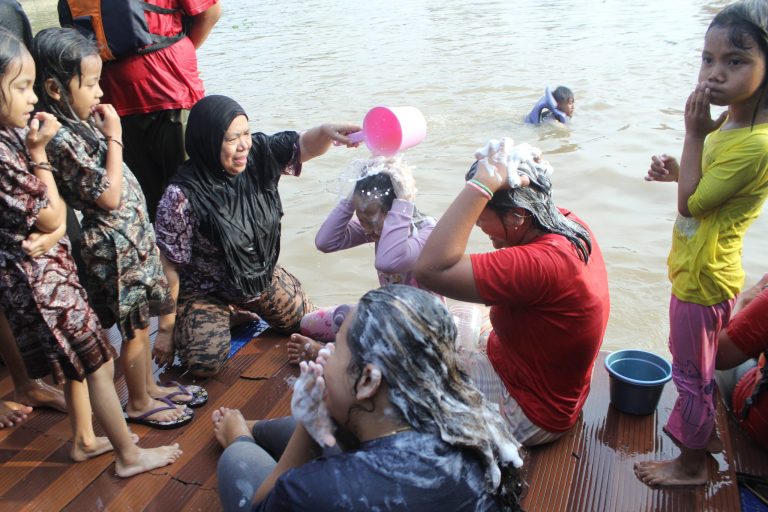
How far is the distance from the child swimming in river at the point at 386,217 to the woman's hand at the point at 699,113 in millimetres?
1112

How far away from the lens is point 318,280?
537cm

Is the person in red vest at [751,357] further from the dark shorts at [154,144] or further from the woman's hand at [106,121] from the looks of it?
the dark shorts at [154,144]

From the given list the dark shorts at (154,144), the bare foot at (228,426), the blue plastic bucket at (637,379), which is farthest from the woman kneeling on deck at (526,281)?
the dark shorts at (154,144)

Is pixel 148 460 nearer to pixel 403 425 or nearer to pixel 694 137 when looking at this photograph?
pixel 403 425

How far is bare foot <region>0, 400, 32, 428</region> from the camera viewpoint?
279 cm

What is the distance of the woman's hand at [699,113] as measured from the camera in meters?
2.18

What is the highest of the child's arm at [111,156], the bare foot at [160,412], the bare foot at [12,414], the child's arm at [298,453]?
the child's arm at [111,156]

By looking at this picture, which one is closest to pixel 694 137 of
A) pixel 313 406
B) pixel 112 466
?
pixel 313 406

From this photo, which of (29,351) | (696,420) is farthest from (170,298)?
(696,420)

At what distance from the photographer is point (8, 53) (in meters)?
2.12

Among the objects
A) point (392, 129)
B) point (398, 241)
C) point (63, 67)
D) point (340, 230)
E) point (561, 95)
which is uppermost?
point (63, 67)

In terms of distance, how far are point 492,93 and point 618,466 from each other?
8.18 meters

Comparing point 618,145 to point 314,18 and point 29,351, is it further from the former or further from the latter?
point 314,18

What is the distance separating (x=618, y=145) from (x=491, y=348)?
5.68m
